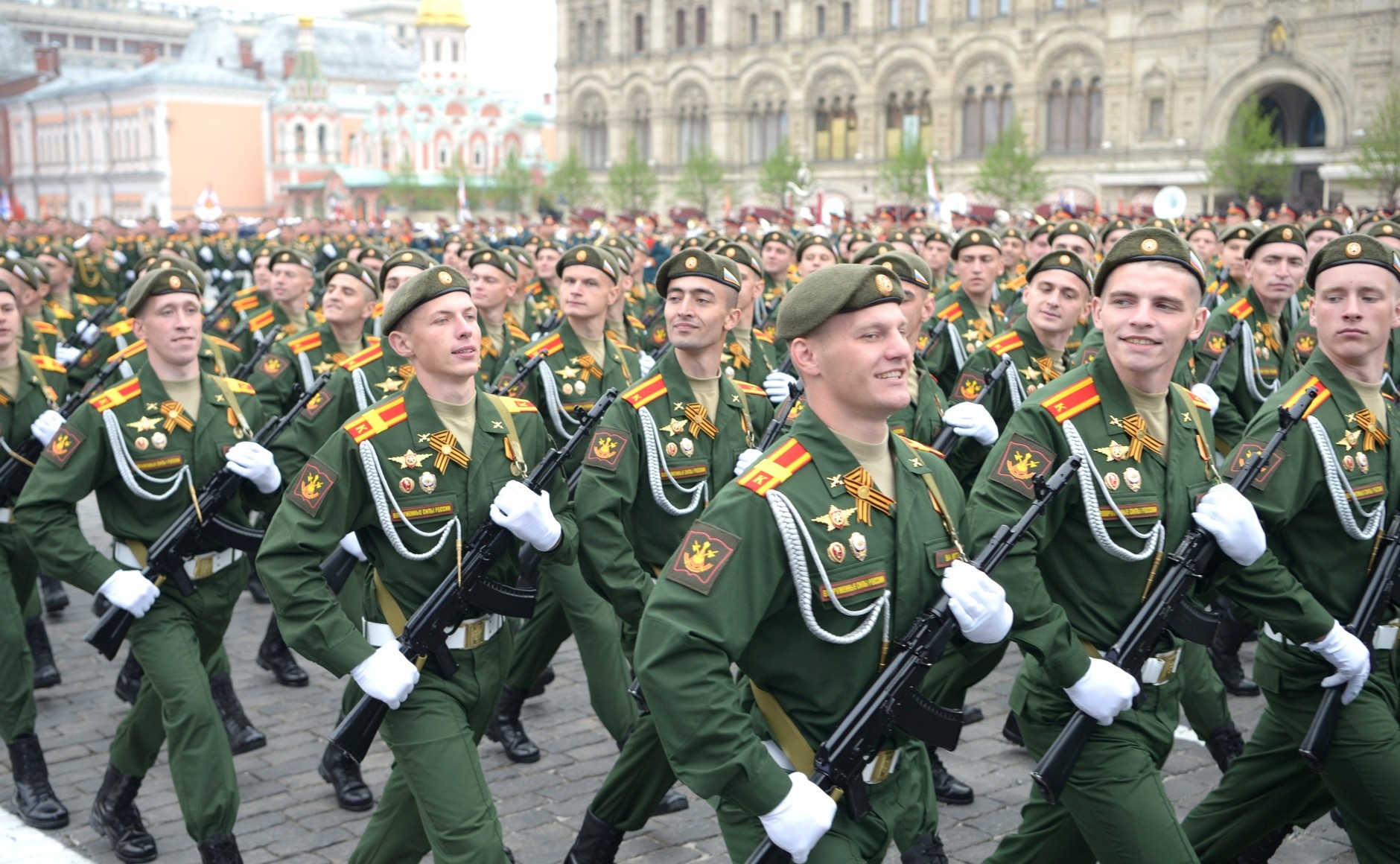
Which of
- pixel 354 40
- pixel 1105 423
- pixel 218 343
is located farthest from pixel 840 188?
pixel 354 40

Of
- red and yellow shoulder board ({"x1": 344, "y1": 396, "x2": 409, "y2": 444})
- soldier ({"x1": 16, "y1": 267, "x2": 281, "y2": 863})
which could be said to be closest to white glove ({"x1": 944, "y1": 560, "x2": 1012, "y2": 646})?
red and yellow shoulder board ({"x1": 344, "y1": 396, "x2": 409, "y2": 444})

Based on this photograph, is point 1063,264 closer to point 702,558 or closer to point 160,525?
point 702,558

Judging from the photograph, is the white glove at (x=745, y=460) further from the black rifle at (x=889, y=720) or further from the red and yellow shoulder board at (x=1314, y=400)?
the black rifle at (x=889, y=720)

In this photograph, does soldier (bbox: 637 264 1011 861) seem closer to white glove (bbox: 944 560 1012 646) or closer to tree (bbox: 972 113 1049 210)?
white glove (bbox: 944 560 1012 646)

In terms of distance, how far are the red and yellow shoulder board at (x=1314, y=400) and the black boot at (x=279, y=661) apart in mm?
5679

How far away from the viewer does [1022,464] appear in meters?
4.09

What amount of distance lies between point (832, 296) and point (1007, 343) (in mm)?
4326

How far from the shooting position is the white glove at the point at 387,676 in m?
4.21

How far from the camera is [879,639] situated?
353 centimetres

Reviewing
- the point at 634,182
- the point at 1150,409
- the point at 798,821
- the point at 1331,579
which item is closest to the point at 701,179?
the point at 634,182

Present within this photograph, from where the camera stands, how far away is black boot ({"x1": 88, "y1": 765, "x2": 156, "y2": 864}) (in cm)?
567

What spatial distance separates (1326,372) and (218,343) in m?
6.41

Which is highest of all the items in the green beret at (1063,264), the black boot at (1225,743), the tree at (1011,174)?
the tree at (1011,174)

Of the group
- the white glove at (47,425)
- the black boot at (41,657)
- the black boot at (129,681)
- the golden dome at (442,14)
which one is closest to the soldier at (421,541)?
the white glove at (47,425)
